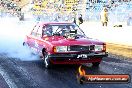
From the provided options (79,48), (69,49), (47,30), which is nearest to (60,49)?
(69,49)

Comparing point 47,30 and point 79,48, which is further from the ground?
point 47,30

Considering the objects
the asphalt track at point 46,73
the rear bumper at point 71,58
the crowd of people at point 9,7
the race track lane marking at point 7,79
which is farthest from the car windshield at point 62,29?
the crowd of people at point 9,7

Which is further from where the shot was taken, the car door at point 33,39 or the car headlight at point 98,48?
the car door at point 33,39

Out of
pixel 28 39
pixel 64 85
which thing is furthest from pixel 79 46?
pixel 28 39

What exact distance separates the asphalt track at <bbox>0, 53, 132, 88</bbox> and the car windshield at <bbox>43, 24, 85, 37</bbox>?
111cm

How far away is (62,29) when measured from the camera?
10.9 meters

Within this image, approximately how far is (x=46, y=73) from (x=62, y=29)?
7.73 feet

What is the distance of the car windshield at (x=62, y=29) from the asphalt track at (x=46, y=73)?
3.63 ft

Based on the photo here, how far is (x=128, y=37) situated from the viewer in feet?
60.2

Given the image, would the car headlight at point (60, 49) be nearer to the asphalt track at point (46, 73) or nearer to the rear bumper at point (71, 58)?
the rear bumper at point (71, 58)

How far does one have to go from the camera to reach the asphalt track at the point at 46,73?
7.16m

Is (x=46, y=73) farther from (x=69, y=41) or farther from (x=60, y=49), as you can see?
(x=69, y=41)

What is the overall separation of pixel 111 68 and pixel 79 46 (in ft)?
3.76

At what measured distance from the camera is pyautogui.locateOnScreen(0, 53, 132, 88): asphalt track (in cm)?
716
